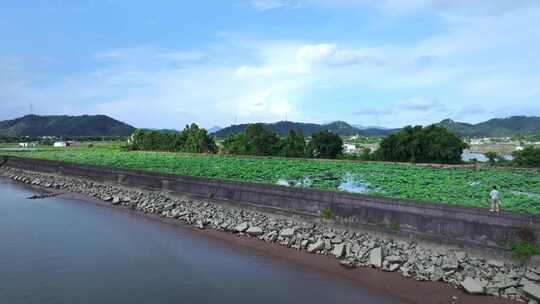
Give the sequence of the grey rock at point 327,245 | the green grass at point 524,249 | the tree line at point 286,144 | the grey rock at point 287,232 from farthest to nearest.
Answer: the tree line at point 286,144 < the grey rock at point 287,232 < the grey rock at point 327,245 < the green grass at point 524,249

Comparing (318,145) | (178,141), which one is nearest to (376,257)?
(318,145)

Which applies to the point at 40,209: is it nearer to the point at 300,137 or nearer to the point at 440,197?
the point at 440,197

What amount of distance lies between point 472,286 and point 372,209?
171 inches

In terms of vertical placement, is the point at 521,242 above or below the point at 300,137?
below

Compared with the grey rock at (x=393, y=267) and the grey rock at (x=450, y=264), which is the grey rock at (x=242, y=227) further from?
the grey rock at (x=450, y=264)

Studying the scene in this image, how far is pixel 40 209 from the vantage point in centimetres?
1992

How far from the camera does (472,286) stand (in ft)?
30.2

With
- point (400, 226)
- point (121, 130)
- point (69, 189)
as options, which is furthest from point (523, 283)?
point (121, 130)

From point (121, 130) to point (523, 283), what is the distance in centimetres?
21124

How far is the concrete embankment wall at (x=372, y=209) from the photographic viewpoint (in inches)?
419

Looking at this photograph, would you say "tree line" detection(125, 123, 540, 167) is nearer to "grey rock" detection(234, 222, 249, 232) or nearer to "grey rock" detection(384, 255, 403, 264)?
"grey rock" detection(234, 222, 249, 232)

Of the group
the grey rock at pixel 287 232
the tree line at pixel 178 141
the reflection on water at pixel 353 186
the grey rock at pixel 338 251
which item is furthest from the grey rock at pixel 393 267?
the tree line at pixel 178 141

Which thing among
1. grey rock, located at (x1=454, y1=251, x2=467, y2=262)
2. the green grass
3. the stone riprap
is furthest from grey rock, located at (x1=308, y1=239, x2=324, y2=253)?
the green grass

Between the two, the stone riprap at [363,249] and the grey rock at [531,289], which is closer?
the grey rock at [531,289]
